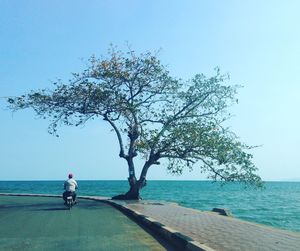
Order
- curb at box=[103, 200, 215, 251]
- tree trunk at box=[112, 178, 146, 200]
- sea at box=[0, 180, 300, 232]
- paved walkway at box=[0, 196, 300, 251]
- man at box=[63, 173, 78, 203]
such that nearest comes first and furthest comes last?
curb at box=[103, 200, 215, 251] < paved walkway at box=[0, 196, 300, 251] < man at box=[63, 173, 78, 203] < tree trunk at box=[112, 178, 146, 200] < sea at box=[0, 180, 300, 232]

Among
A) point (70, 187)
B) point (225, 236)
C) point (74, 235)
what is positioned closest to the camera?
point (225, 236)

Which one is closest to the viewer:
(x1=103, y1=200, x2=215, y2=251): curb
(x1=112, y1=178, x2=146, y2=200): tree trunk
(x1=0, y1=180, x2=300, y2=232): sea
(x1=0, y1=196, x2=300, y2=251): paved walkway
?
(x1=103, y1=200, x2=215, y2=251): curb

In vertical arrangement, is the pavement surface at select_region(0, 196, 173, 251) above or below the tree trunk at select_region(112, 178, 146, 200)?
below

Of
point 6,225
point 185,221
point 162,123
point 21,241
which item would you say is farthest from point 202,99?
point 21,241

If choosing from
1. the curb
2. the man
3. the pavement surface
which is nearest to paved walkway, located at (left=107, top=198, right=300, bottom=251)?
the curb

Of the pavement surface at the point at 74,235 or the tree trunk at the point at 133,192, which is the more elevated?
the tree trunk at the point at 133,192

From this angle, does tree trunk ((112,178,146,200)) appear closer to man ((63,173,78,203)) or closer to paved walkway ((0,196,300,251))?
man ((63,173,78,203))

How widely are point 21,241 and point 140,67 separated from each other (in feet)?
64.6

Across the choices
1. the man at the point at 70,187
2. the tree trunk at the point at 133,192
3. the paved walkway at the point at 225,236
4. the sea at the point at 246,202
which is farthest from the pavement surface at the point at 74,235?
the sea at the point at 246,202

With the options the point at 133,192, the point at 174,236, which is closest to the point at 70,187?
the point at 133,192

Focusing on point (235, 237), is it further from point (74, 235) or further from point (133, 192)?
point (133, 192)

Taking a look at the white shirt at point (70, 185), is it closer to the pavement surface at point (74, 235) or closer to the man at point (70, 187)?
the man at point (70, 187)

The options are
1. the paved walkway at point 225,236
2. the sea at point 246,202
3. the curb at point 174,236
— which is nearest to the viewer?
the curb at point 174,236

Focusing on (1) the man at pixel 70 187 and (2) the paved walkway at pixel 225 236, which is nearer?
(2) the paved walkway at pixel 225 236
